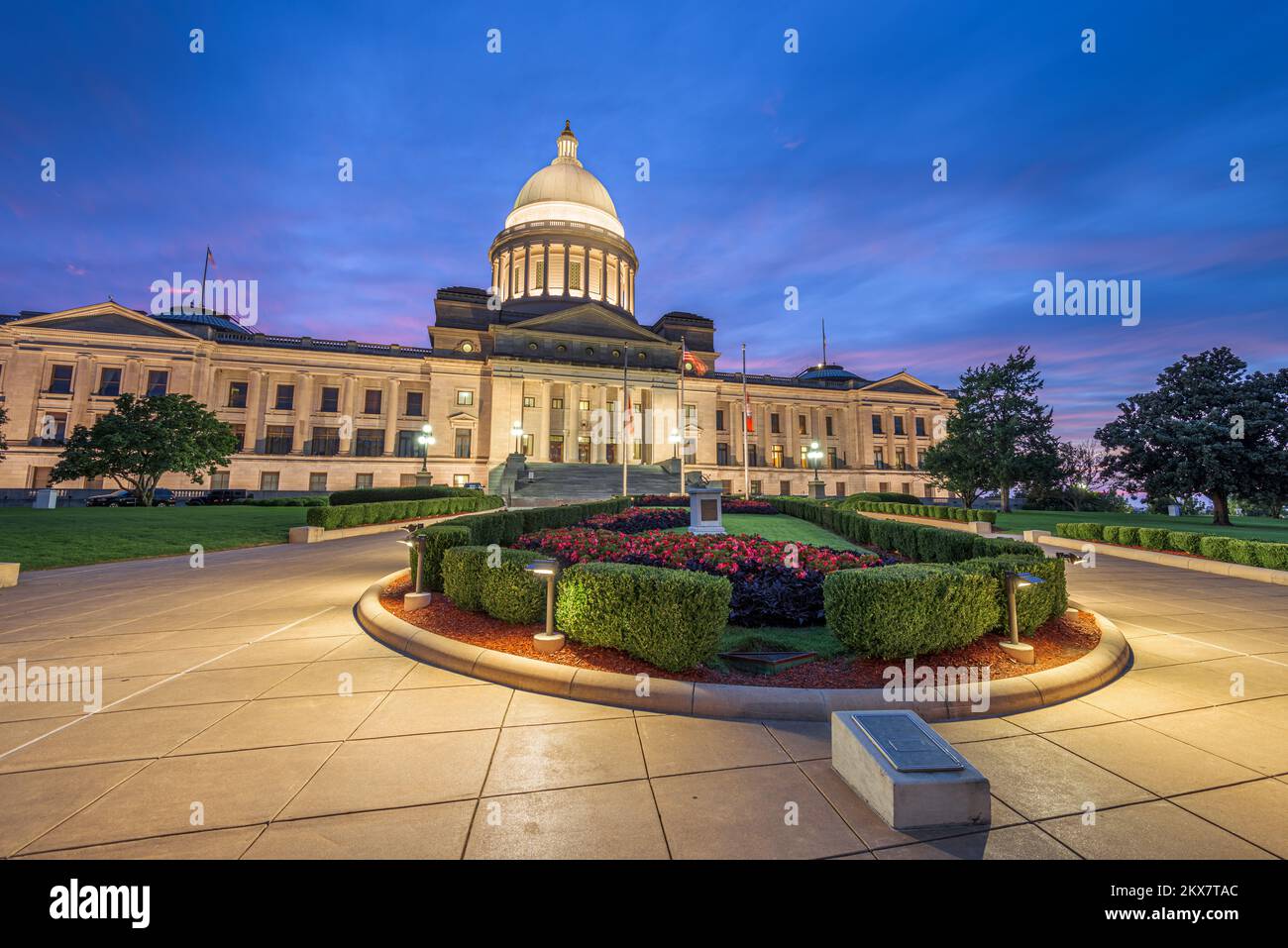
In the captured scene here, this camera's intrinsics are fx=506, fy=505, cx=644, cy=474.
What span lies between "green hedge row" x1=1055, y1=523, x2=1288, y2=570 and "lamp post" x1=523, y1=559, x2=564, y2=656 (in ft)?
59.2

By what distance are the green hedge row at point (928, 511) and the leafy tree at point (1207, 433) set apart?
8.59m

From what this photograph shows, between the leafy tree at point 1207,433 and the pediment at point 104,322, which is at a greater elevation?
the pediment at point 104,322

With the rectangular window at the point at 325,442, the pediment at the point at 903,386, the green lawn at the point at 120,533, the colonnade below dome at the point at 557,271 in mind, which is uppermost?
the colonnade below dome at the point at 557,271

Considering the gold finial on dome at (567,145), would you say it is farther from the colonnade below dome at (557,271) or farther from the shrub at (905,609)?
the shrub at (905,609)

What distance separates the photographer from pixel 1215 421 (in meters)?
26.9

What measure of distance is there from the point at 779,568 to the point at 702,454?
50.6 meters

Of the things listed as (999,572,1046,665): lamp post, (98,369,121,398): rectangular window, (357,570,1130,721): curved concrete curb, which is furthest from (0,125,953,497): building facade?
(357,570,1130,721): curved concrete curb

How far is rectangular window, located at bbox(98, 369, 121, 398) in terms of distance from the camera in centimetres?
4784

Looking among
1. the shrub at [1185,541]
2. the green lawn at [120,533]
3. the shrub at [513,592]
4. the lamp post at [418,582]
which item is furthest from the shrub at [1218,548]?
the green lawn at [120,533]

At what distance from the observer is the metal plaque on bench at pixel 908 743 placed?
3453 millimetres

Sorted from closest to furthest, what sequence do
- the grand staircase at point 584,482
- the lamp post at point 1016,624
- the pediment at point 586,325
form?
the lamp post at point 1016,624 < the grand staircase at point 584,482 < the pediment at point 586,325

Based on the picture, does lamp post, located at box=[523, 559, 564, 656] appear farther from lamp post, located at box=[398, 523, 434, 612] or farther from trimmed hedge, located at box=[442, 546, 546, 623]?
lamp post, located at box=[398, 523, 434, 612]

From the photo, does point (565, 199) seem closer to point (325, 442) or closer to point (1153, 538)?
point (325, 442)

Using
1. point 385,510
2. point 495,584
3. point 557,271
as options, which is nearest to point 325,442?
point 557,271
